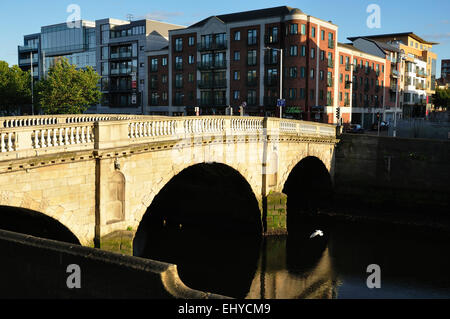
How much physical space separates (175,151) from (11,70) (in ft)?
195

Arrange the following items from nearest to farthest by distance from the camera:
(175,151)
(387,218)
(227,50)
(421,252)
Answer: (175,151) < (421,252) < (387,218) < (227,50)

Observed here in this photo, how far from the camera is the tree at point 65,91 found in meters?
59.3

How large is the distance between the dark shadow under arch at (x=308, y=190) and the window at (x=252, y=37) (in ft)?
107

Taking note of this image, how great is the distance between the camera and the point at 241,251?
98.8 feet

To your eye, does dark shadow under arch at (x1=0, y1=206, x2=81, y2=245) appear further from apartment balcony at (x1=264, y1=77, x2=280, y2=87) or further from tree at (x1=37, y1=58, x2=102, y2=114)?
apartment balcony at (x1=264, y1=77, x2=280, y2=87)

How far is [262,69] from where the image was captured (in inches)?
2704

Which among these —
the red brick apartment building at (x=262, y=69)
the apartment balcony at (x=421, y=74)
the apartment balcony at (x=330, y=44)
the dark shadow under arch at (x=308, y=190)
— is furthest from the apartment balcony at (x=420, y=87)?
the dark shadow under arch at (x=308, y=190)

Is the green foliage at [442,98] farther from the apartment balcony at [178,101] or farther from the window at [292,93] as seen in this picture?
the apartment balcony at [178,101]

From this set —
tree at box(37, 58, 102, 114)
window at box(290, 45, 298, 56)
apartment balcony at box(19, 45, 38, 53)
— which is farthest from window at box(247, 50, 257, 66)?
apartment balcony at box(19, 45, 38, 53)

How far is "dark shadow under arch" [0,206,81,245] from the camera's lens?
17.8 metres

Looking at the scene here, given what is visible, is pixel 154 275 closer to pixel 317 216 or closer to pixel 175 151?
pixel 175 151

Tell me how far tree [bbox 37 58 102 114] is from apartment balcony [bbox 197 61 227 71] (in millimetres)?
18126

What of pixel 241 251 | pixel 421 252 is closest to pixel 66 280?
pixel 241 251

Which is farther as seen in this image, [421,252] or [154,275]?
[421,252]
